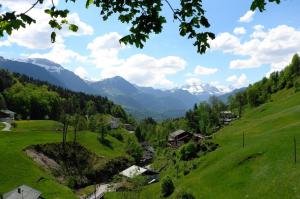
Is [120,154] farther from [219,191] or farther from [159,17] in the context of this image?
[159,17]

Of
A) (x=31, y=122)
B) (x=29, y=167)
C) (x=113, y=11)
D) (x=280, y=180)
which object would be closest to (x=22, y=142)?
(x=29, y=167)

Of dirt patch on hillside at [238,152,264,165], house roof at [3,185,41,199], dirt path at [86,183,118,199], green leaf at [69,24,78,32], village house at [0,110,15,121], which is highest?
green leaf at [69,24,78,32]

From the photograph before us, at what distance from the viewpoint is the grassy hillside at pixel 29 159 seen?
101062 mm

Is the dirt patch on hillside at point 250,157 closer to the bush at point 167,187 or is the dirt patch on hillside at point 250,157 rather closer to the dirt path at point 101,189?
the bush at point 167,187

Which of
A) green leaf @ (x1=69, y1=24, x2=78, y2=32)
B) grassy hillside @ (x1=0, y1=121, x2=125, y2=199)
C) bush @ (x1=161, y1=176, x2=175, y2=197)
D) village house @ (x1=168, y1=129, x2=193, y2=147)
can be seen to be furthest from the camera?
village house @ (x1=168, y1=129, x2=193, y2=147)

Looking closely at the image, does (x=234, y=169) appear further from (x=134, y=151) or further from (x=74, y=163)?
(x=134, y=151)

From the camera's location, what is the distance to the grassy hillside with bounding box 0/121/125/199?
101 meters

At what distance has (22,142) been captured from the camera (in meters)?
136

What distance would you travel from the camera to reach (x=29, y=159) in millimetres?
122500

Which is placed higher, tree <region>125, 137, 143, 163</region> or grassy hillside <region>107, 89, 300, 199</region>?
grassy hillside <region>107, 89, 300, 199</region>

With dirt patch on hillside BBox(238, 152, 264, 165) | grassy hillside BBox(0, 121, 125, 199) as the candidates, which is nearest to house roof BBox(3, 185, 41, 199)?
grassy hillside BBox(0, 121, 125, 199)

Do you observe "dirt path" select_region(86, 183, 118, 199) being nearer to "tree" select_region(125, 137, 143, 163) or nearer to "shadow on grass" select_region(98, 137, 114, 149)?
"shadow on grass" select_region(98, 137, 114, 149)

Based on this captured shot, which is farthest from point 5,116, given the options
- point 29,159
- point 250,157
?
point 250,157

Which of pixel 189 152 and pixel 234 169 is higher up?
pixel 234 169
